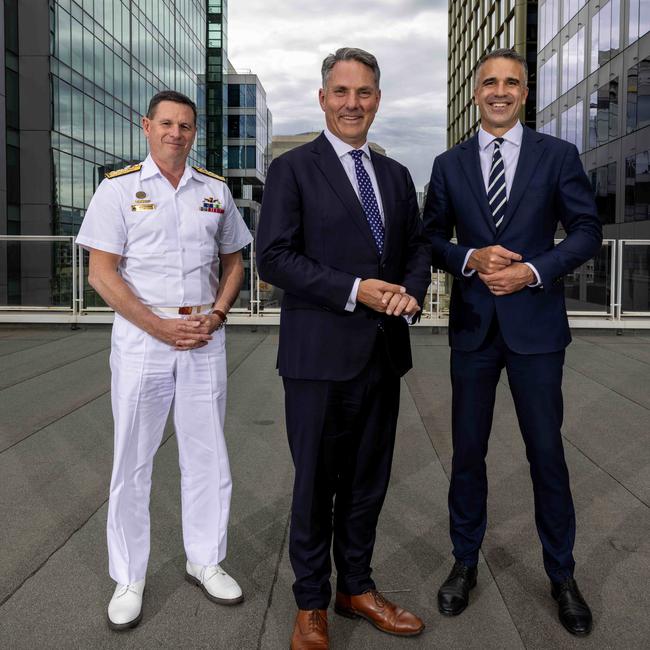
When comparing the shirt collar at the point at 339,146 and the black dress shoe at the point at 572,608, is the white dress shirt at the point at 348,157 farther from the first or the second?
the black dress shoe at the point at 572,608

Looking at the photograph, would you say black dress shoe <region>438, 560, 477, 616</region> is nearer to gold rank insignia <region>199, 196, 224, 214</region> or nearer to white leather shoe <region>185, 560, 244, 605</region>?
white leather shoe <region>185, 560, 244, 605</region>

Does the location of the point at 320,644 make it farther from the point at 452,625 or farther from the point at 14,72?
the point at 14,72

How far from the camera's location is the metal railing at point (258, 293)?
13.2 m

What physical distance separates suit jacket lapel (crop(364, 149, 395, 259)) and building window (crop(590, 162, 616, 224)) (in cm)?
2959

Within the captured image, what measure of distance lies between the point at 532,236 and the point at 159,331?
159 centimetres

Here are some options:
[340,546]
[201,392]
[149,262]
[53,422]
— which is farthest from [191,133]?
[53,422]

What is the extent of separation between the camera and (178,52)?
4400 cm

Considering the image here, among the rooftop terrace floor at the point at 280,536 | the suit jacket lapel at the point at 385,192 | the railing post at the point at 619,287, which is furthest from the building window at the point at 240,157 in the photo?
the suit jacket lapel at the point at 385,192

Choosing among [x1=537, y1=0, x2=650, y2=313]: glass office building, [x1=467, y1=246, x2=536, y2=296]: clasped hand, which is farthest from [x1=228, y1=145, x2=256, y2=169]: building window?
[x1=467, y1=246, x2=536, y2=296]: clasped hand

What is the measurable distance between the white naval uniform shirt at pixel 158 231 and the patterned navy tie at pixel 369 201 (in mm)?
725

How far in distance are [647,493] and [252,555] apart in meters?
2.49

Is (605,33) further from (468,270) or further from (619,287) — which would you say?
(468,270)

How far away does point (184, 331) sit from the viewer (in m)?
2.98

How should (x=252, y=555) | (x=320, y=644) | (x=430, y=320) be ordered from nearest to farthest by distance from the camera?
(x=320, y=644), (x=252, y=555), (x=430, y=320)
